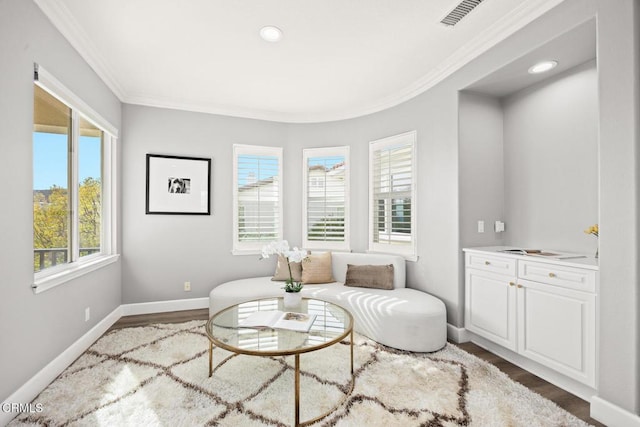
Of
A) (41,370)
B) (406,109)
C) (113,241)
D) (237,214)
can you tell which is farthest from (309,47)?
(41,370)

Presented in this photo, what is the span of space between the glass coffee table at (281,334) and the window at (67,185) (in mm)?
1278

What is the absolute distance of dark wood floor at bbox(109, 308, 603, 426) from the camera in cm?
194

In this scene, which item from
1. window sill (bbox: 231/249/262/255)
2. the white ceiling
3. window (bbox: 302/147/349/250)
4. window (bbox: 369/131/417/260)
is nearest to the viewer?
the white ceiling

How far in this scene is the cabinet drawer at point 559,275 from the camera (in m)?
1.98

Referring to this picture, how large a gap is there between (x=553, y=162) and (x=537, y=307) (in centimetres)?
132

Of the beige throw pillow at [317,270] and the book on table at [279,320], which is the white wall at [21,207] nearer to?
the book on table at [279,320]

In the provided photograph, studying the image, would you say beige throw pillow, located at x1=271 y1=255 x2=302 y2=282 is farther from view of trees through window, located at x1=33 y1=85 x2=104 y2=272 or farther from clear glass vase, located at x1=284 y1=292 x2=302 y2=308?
A: view of trees through window, located at x1=33 y1=85 x2=104 y2=272

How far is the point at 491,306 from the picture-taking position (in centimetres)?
267

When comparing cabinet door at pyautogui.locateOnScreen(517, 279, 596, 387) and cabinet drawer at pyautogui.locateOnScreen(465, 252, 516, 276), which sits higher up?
cabinet drawer at pyautogui.locateOnScreen(465, 252, 516, 276)

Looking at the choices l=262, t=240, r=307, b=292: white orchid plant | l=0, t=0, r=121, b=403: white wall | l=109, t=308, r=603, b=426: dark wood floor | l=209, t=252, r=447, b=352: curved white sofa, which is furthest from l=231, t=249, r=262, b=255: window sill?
l=0, t=0, r=121, b=403: white wall

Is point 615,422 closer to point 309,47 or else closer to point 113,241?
point 309,47

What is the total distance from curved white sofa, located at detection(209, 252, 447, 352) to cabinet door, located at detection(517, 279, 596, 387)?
656mm

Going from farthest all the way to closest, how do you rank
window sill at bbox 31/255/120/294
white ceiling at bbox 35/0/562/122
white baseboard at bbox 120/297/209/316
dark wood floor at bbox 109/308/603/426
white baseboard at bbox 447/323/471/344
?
white baseboard at bbox 120/297/209/316, white baseboard at bbox 447/323/471/344, white ceiling at bbox 35/0/562/122, window sill at bbox 31/255/120/294, dark wood floor at bbox 109/308/603/426

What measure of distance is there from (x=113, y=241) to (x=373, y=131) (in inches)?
136
